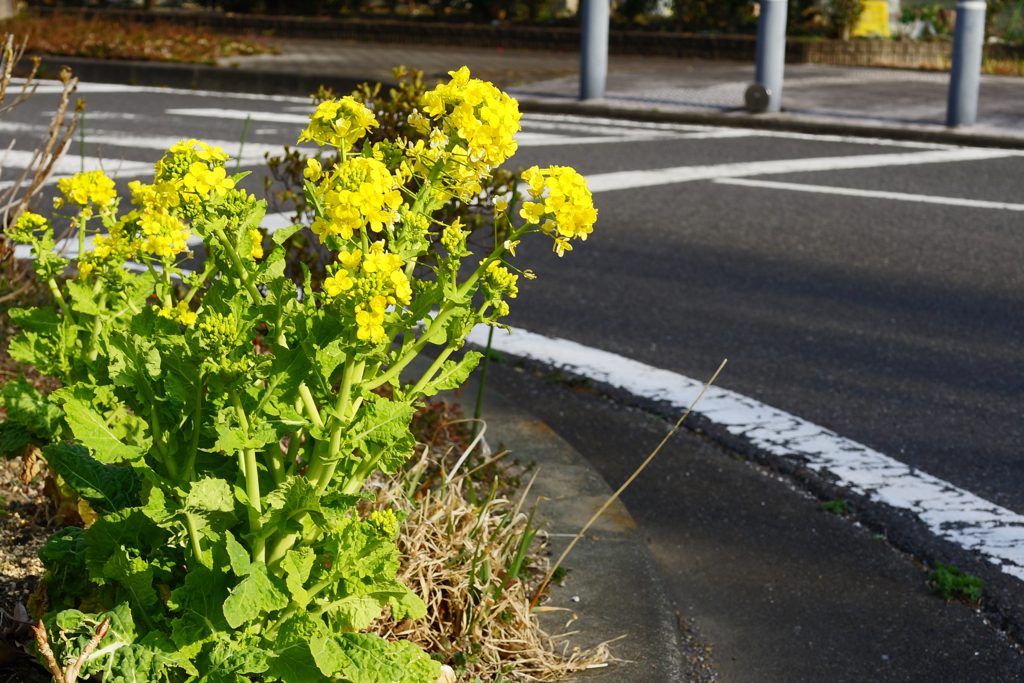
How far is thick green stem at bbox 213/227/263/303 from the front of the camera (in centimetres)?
153

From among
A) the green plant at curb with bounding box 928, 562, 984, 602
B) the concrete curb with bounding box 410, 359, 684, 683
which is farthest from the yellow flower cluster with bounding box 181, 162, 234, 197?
the green plant at curb with bounding box 928, 562, 984, 602

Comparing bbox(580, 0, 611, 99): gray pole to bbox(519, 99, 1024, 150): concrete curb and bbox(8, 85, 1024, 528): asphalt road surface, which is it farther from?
bbox(8, 85, 1024, 528): asphalt road surface

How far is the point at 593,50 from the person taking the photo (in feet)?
36.6

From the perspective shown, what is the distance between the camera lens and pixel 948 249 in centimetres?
573

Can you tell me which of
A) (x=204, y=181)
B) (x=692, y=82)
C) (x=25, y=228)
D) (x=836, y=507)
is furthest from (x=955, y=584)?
(x=692, y=82)

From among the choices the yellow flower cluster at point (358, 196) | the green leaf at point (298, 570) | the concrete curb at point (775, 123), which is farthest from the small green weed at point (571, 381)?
the concrete curb at point (775, 123)

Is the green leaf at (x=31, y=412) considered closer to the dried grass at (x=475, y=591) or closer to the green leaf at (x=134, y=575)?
the green leaf at (x=134, y=575)

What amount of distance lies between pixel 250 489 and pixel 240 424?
0.13 m

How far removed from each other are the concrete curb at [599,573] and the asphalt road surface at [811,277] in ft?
3.74

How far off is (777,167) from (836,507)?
5.30m

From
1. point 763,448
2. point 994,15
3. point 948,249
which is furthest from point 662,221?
point 994,15

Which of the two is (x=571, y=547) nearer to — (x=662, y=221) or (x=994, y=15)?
(x=662, y=221)

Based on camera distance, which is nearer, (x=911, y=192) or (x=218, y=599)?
(x=218, y=599)

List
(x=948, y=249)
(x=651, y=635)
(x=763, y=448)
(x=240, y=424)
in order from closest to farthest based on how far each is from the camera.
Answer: (x=240, y=424) → (x=651, y=635) → (x=763, y=448) → (x=948, y=249)
